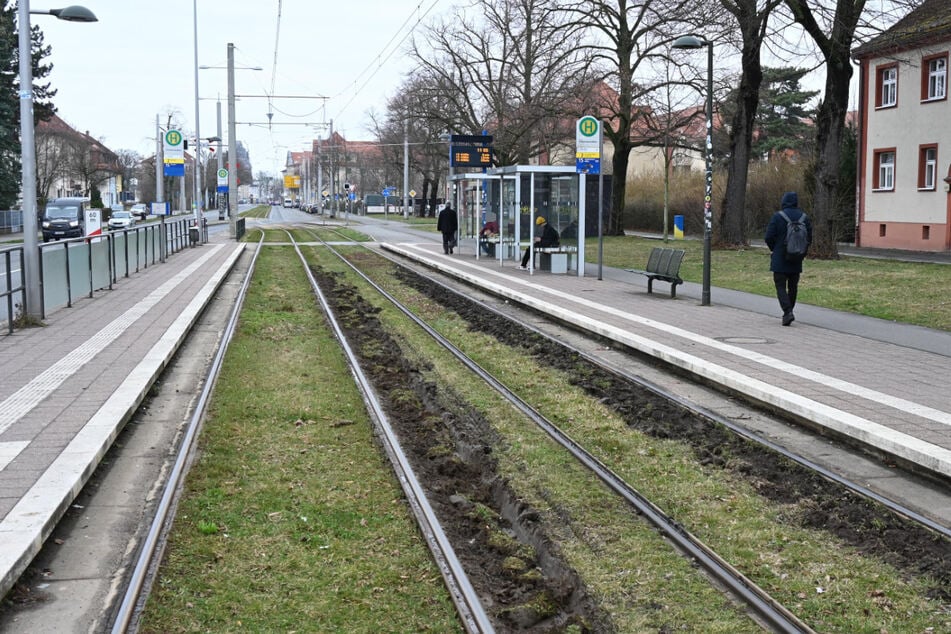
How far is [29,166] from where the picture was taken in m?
15.4

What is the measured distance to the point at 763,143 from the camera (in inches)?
2418

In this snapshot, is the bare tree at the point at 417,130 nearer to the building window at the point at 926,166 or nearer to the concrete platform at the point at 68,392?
the building window at the point at 926,166

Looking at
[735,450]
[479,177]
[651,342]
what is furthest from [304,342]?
[479,177]

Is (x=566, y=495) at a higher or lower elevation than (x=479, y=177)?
lower

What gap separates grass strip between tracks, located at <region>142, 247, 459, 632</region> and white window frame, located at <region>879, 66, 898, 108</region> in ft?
108

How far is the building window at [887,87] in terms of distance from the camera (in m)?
38.1

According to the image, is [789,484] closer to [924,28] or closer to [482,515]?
[482,515]

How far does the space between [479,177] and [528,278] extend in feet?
21.0

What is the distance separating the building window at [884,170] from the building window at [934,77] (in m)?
2.66

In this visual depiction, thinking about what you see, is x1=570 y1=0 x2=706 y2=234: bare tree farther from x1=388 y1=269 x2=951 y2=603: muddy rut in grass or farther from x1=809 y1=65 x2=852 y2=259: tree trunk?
x1=388 y1=269 x2=951 y2=603: muddy rut in grass

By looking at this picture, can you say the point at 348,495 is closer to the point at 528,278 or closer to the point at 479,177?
the point at 528,278

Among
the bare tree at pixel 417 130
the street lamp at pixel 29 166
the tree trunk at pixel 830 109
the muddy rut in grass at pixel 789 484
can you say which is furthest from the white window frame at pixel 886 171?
the street lamp at pixel 29 166

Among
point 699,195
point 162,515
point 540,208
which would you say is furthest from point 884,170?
point 162,515

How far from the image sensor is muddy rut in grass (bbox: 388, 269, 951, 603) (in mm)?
5945
